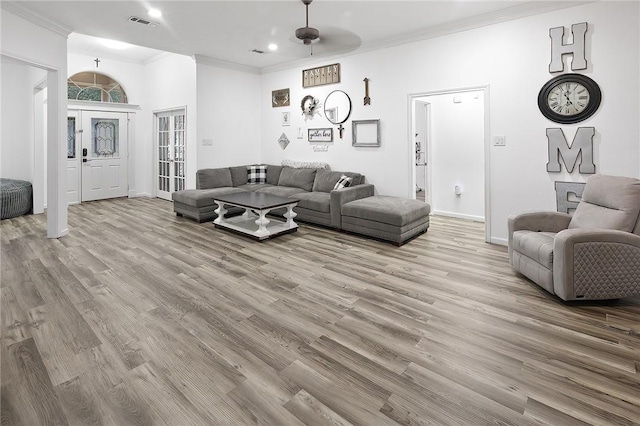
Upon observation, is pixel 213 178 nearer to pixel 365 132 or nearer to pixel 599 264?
pixel 365 132

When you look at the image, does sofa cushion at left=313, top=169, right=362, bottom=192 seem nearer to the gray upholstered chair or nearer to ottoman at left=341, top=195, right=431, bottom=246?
ottoman at left=341, top=195, right=431, bottom=246

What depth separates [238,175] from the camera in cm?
684

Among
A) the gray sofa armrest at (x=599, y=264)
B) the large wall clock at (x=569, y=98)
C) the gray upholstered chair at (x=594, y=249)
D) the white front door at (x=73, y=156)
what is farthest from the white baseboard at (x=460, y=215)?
the white front door at (x=73, y=156)

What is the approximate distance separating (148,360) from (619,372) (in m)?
2.65

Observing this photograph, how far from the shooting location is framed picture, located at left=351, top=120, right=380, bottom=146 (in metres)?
5.59

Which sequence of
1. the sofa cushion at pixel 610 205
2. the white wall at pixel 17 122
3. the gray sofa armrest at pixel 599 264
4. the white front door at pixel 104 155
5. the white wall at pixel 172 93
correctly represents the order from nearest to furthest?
the gray sofa armrest at pixel 599 264, the sofa cushion at pixel 610 205, the white wall at pixel 17 122, the white wall at pixel 172 93, the white front door at pixel 104 155

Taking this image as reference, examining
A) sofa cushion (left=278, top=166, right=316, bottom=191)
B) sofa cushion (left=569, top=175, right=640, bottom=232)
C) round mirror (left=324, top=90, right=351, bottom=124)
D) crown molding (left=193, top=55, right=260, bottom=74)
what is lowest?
sofa cushion (left=569, top=175, right=640, bottom=232)

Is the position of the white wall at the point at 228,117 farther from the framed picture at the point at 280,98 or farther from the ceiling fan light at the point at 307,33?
the ceiling fan light at the point at 307,33

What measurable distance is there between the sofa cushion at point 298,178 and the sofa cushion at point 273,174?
19 centimetres

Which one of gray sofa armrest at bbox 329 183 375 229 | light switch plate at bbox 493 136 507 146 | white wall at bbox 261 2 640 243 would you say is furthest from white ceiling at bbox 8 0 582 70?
gray sofa armrest at bbox 329 183 375 229

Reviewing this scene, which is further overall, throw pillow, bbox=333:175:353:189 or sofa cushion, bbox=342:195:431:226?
throw pillow, bbox=333:175:353:189

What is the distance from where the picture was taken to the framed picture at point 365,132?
5.59 meters

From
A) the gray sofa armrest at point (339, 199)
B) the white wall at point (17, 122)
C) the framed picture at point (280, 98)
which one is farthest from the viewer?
the framed picture at point (280, 98)

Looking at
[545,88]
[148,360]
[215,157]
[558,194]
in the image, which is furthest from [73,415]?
[215,157]
